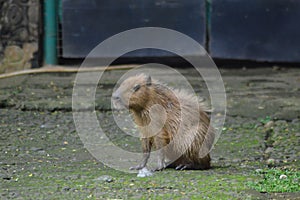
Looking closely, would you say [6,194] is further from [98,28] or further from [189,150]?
[98,28]

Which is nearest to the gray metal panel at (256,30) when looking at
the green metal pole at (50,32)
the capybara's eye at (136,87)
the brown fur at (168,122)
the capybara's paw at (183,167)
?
the green metal pole at (50,32)

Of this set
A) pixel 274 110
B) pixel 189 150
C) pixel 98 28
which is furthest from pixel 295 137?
pixel 98 28

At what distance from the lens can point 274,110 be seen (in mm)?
6941

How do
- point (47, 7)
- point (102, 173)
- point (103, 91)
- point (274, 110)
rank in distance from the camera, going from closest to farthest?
point (102, 173) → point (274, 110) → point (103, 91) → point (47, 7)

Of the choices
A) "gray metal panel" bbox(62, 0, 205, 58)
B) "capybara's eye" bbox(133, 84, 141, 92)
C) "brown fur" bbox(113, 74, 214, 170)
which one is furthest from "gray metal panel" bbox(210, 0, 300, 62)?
"capybara's eye" bbox(133, 84, 141, 92)

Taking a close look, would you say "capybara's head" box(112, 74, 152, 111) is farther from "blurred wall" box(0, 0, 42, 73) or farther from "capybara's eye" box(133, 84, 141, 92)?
"blurred wall" box(0, 0, 42, 73)

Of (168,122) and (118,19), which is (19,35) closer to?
(118,19)

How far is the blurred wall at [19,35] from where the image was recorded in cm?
870

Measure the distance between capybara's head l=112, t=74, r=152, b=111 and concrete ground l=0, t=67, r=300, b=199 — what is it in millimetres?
518

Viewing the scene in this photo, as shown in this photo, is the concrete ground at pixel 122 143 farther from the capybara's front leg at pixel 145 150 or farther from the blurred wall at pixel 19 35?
the blurred wall at pixel 19 35

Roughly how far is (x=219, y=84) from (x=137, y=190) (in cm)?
396

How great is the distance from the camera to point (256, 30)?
9039 mm

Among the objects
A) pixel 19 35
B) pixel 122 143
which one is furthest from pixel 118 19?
pixel 122 143

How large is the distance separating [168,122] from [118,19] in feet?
14.2
